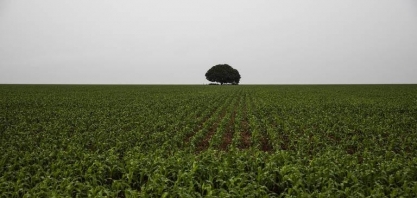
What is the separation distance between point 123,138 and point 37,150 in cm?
331

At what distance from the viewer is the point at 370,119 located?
17.0m

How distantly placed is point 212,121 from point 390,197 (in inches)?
431

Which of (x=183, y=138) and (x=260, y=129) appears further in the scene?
(x=260, y=129)

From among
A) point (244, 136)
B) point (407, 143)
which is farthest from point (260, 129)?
point (407, 143)

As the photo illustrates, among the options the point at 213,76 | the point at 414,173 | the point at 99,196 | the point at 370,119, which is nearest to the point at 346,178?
the point at 414,173

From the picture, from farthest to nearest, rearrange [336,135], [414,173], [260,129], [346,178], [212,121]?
[212,121] → [260,129] → [336,135] → [414,173] → [346,178]

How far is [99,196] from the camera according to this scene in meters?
5.72

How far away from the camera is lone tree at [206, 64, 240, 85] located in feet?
376

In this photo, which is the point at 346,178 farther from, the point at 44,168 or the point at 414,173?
the point at 44,168

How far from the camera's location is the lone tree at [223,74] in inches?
4510

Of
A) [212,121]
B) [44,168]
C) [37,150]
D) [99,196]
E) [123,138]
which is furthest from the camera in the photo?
[212,121]

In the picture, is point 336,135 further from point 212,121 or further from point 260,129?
point 212,121

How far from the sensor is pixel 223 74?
115m

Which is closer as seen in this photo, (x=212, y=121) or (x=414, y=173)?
(x=414, y=173)
